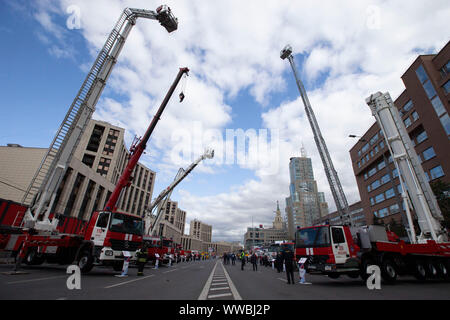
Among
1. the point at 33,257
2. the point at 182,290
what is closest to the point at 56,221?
the point at 33,257

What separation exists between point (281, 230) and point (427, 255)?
154m

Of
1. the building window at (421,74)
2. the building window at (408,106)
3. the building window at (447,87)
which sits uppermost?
the building window at (421,74)

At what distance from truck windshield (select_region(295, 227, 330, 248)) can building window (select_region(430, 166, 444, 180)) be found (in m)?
32.6

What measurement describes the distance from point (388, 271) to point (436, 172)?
31858mm

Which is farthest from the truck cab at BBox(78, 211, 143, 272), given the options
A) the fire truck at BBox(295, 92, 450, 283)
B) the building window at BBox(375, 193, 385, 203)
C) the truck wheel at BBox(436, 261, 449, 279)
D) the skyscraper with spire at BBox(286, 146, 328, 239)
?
the skyscraper with spire at BBox(286, 146, 328, 239)

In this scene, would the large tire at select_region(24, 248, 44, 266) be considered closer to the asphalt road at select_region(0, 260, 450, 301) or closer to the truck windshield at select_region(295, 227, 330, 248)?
the asphalt road at select_region(0, 260, 450, 301)

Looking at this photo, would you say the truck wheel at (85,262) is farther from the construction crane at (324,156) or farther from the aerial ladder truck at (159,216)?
the construction crane at (324,156)

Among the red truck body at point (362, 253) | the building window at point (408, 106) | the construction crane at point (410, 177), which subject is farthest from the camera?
the building window at point (408, 106)

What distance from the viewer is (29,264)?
41.3ft

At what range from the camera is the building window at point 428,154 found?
1242 inches

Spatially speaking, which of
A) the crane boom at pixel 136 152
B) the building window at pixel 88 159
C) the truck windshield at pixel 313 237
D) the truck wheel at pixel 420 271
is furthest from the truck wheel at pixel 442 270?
the building window at pixel 88 159

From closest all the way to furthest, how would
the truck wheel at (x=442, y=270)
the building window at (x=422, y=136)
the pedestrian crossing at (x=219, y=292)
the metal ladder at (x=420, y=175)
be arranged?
the pedestrian crossing at (x=219, y=292), the truck wheel at (x=442, y=270), the metal ladder at (x=420, y=175), the building window at (x=422, y=136)

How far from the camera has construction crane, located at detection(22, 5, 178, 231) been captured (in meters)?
10.9

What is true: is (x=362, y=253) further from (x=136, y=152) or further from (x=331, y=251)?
(x=136, y=152)
